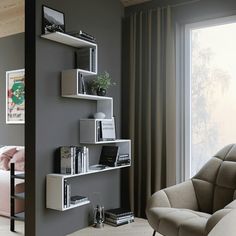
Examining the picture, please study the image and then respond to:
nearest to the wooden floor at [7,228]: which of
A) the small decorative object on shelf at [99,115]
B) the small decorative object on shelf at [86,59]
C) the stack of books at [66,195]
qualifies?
the stack of books at [66,195]

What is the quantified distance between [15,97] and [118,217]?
9.13 ft

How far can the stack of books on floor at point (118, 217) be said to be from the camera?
359cm

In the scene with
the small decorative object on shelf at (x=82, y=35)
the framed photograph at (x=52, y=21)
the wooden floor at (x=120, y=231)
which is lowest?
the wooden floor at (x=120, y=231)

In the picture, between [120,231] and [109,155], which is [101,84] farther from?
[120,231]

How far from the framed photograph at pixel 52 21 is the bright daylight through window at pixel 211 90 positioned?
157 centimetres

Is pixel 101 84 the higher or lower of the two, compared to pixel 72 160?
higher

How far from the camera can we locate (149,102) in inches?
153

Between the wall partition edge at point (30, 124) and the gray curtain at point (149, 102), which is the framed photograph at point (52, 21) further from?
the gray curtain at point (149, 102)

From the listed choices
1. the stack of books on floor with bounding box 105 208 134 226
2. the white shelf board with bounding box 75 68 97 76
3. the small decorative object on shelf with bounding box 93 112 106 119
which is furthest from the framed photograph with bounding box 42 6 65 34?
the stack of books on floor with bounding box 105 208 134 226

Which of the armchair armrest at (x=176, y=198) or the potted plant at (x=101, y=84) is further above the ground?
the potted plant at (x=101, y=84)

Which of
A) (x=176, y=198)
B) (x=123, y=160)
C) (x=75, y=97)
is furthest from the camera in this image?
(x=123, y=160)

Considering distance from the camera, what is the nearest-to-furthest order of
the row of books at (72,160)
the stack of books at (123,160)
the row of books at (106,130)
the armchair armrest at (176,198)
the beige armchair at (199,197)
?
1. the beige armchair at (199,197)
2. the armchair armrest at (176,198)
3. the row of books at (72,160)
4. the row of books at (106,130)
5. the stack of books at (123,160)

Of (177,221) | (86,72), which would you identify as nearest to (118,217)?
(177,221)

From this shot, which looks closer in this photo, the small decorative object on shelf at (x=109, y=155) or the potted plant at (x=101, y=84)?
the potted plant at (x=101, y=84)
